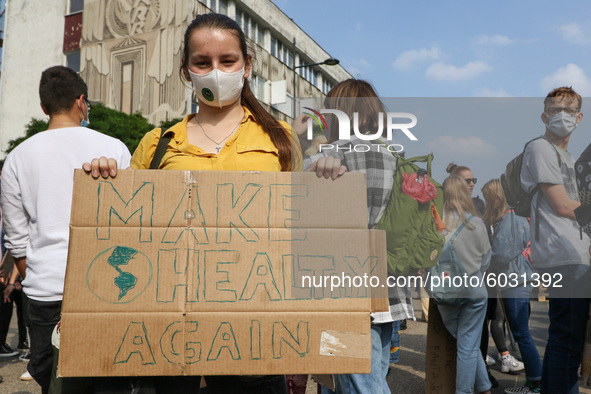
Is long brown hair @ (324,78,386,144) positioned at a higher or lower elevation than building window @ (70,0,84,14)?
lower

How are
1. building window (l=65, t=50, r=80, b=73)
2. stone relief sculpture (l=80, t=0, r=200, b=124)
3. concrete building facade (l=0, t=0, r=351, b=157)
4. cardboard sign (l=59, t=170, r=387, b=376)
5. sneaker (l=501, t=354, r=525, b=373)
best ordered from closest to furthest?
cardboard sign (l=59, t=170, r=387, b=376)
sneaker (l=501, t=354, r=525, b=373)
stone relief sculpture (l=80, t=0, r=200, b=124)
concrete building facade (l=0, t=0, r=351, b=157)
building window (l=65, t=50, r=80, b=73)

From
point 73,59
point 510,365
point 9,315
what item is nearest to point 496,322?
point 510,365

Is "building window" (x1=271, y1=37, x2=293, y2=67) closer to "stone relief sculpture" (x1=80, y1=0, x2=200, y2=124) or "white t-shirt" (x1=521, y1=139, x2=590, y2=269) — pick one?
"stone relief sculpture" (x1=80, y1=0, x2=200, y2=124)

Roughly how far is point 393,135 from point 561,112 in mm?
1015

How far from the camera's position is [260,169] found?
74.6 inches

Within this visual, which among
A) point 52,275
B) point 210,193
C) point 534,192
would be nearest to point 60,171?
point 52,275

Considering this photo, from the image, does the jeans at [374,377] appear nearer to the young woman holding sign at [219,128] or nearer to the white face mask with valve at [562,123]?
the young woman holding sign at [219,128]

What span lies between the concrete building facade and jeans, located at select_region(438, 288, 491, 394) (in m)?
20.5

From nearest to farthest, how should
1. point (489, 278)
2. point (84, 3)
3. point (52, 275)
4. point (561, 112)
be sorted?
point (52, 275), point (561, 112), point (489, 278), point (84, 3)

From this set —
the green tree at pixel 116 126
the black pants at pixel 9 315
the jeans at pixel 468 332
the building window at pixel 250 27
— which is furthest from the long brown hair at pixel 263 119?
the building window at pixel 250 27

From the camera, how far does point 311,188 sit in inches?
69.4

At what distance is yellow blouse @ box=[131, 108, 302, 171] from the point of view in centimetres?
191

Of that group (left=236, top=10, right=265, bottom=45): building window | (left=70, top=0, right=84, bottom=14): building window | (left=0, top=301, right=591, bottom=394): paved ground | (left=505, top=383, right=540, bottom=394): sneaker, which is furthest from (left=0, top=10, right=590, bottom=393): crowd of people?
(left=70, top=0, right=84, bottom=14): building window

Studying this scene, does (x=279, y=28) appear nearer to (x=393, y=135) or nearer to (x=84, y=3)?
(x=84, y=3)
